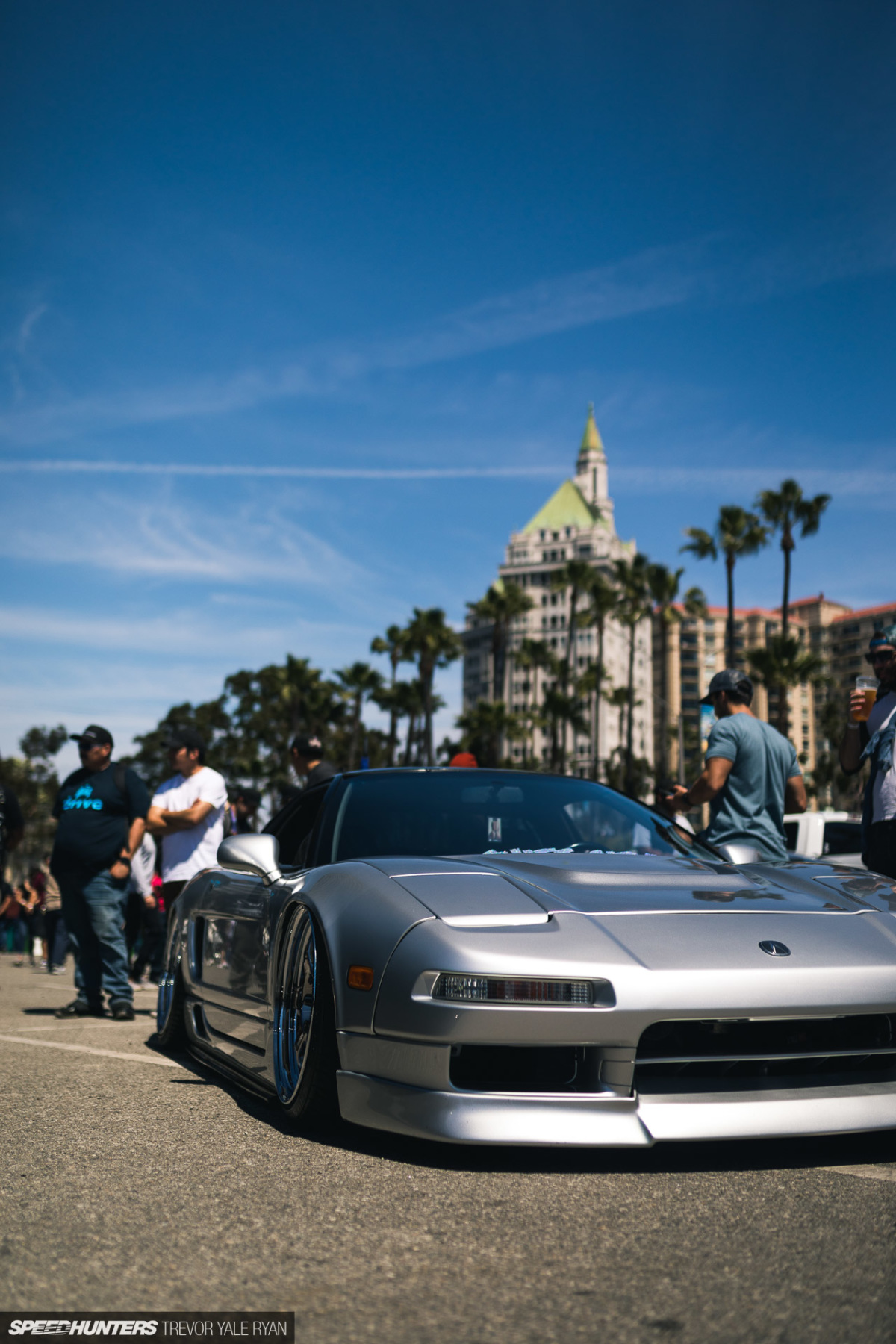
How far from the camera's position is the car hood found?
10.8 feet

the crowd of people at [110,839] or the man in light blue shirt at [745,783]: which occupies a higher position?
the man in light blue shirt at [745,783]

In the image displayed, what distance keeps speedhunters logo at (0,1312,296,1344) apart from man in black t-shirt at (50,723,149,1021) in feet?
17.9

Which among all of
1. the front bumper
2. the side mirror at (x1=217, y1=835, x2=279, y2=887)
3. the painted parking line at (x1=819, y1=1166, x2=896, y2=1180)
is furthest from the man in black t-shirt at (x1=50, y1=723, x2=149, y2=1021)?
the painted parking line at (x1=819, y1=1166, x2=896, y2=1180)

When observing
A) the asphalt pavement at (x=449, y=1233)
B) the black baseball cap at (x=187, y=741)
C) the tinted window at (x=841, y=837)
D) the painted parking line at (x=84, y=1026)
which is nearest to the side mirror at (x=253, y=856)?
the asphalt pavement at (x=449, y=1233)

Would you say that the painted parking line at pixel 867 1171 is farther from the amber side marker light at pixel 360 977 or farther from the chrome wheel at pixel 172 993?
the chrome wheel at pixel 172 993

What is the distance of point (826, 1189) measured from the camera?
284 cm

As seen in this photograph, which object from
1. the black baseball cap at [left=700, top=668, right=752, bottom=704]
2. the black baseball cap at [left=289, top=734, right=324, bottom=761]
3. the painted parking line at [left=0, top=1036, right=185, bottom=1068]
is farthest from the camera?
the black baseball cap at [left=289, top=734, right=324, bottom=761]

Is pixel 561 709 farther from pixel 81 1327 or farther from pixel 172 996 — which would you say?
pixel 81 1327

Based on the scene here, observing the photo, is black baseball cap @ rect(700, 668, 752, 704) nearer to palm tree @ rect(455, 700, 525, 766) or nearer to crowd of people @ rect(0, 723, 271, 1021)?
crowd of people @ rect(0, 723, 271, 1021)

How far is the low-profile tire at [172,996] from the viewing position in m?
5.39

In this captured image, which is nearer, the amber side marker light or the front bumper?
the front bumper

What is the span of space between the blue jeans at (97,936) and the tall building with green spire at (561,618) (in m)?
111

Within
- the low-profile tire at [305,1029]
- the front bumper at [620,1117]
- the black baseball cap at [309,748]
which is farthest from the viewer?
the black baseball cap at [309,748]

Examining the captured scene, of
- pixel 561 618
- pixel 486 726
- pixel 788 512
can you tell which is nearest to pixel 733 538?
pixel 788 512
